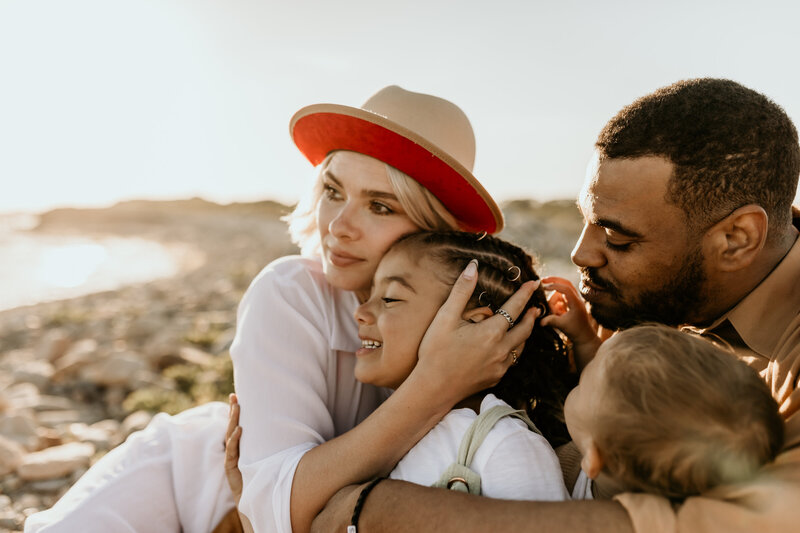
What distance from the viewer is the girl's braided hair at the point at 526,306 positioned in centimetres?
277

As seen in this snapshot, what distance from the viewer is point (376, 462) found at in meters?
2.47

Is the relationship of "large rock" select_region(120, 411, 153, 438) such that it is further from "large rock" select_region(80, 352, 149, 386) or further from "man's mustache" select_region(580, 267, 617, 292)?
"man's mustache" select_region(580, 267, 617, 292)

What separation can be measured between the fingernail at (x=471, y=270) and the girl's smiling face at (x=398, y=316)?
0.11 meters

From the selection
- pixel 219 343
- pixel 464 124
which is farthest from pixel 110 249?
pixel 464 124

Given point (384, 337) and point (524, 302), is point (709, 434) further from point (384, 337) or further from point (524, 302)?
point (384, 337)

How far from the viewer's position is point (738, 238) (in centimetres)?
291

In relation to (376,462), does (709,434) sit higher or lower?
higher

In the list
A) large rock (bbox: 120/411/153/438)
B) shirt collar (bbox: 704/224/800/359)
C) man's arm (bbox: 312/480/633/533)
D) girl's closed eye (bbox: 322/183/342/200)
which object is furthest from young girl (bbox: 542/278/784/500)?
large rock (bbox: 120/411/153/438)

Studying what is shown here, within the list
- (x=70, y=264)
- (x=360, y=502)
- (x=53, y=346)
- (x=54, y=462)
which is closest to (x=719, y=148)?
(x=360, y=502)

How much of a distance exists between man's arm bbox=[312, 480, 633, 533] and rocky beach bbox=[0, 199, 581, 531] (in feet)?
5.48

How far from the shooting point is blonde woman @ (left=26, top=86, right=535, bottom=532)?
251 centimetres

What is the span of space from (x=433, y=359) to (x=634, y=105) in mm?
1610

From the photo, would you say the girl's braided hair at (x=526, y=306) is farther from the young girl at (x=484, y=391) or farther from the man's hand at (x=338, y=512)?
the man's hand at (x=338, y=512)

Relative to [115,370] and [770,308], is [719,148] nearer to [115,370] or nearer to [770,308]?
[770,308]
